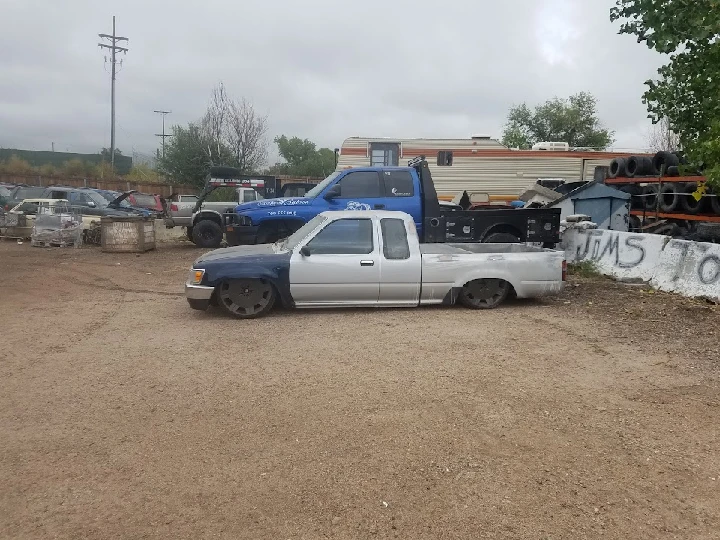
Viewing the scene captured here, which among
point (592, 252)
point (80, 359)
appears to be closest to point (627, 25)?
point (592, 252)

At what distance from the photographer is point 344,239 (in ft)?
25.1

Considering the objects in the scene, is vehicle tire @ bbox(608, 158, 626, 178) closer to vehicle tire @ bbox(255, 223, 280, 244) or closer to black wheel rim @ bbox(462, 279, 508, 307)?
black wheel rim @ bbox(462, 279, 508, 307)

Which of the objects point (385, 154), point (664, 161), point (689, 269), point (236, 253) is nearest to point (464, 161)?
point (385, 154)

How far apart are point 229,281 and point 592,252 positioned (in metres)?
7.06

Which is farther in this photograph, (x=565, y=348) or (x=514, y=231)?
(x=514, y=231)

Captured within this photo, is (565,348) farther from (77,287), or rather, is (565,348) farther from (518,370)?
(77,287)

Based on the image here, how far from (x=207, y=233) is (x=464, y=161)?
28.6ft

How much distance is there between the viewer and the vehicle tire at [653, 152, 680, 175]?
1431 cm

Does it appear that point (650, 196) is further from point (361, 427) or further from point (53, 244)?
point (53, 244)

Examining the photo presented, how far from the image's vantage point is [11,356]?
5.79 m

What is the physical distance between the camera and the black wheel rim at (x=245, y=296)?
7383 mm

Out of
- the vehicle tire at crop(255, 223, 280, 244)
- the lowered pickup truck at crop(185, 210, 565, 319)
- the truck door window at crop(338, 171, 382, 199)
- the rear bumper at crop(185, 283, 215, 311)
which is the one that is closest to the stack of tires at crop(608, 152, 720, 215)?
the truck door window at crop(338, 171, 382, 199)

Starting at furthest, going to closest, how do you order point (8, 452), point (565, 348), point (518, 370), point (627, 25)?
point (627, 25) → point (565, 348) → point (518, 370) → point (8, 452)

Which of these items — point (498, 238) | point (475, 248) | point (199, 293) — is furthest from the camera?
point (498, 238)
